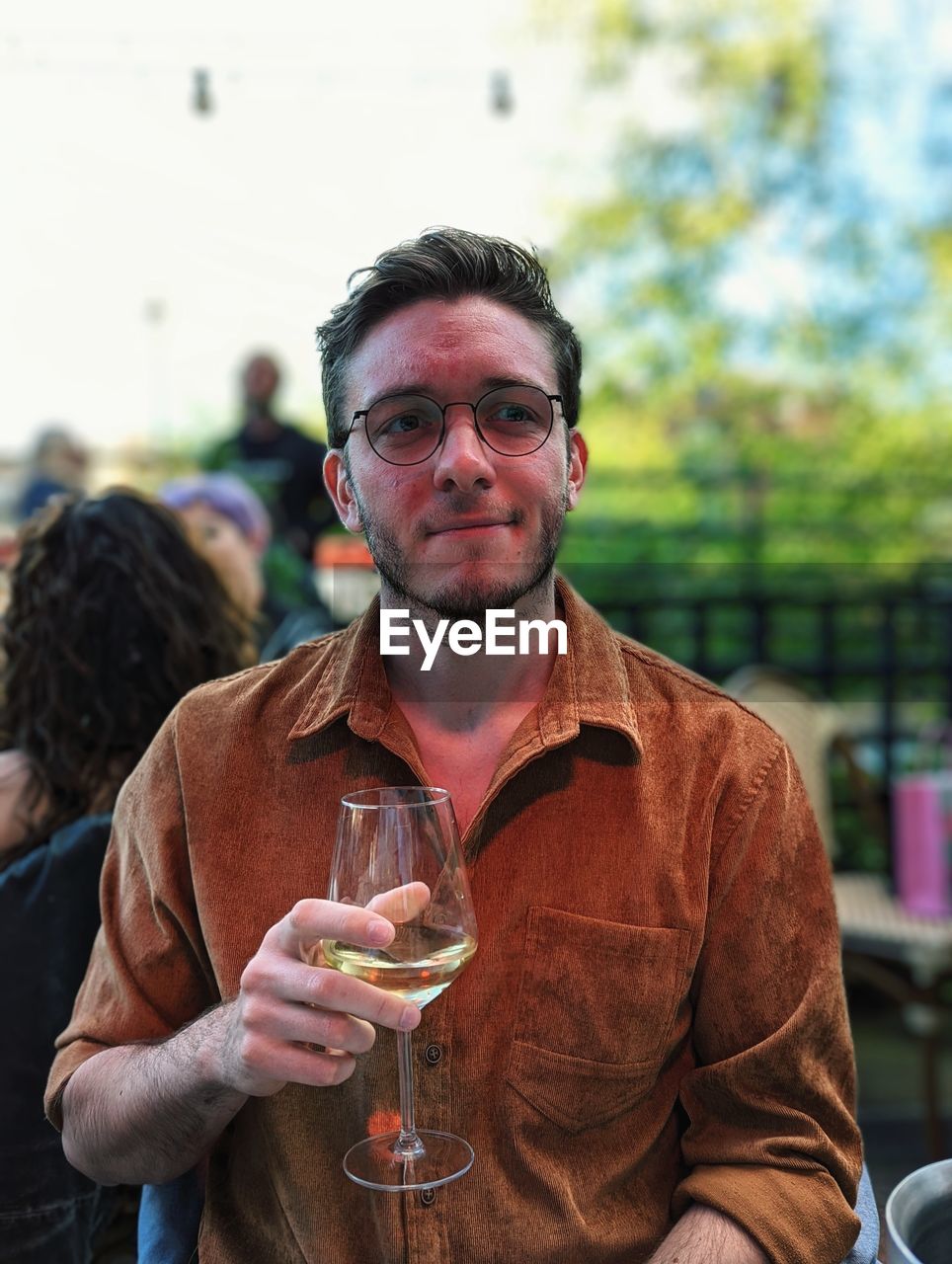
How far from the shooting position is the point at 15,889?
4.25 feet

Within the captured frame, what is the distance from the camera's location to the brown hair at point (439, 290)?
104 cm

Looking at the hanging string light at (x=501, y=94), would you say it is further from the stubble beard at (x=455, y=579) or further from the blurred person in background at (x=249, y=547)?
the stubble beard at (x=455, y=579)

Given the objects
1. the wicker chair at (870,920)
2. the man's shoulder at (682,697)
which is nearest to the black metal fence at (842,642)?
the wicker chair at (870,920)

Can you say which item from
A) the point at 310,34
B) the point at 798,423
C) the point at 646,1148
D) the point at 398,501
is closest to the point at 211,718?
the point at 398,501

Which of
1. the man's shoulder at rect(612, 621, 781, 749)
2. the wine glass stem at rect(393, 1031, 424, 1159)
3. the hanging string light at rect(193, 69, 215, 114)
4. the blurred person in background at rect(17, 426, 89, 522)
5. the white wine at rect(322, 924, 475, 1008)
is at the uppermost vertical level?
the hanging string light at rect(193, 69, 215, 114)

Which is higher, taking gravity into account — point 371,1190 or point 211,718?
point 211,718

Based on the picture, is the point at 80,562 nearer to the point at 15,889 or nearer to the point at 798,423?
the point at 15,889

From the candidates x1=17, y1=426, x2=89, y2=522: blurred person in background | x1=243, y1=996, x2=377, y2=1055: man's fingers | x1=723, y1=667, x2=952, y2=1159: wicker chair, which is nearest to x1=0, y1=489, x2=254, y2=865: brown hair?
x1=243, y1=996, x2=377, y2=1055: man's fingers

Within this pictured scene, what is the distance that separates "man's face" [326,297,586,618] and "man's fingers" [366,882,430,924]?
0.95 ft

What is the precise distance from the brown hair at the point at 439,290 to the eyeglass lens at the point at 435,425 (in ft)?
0.19

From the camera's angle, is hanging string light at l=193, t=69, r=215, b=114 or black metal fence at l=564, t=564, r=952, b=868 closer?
hanging string light at l=193, t=69, r=215, b=114

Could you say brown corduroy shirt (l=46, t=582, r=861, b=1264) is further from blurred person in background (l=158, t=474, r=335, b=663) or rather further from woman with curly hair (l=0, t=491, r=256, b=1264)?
blurred person in background (l=158, t=474, r=335, b=663)

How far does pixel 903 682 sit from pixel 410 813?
3.13 m

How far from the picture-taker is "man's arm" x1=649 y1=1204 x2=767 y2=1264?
0.96 m
